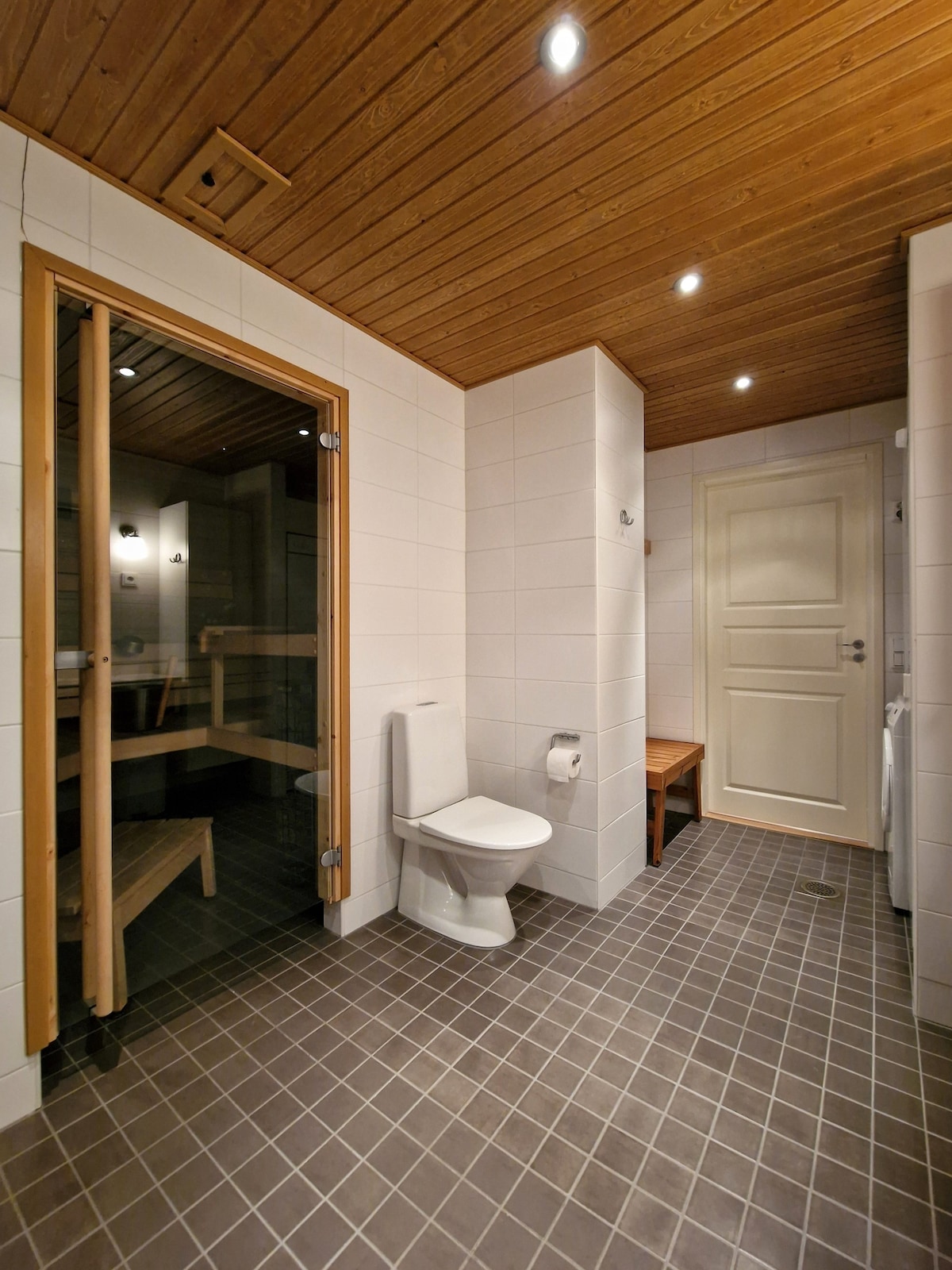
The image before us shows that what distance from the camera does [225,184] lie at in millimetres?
1459

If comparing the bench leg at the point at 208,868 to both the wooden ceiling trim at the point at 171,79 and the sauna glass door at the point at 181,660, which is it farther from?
the wooden ceiling trim at the point at 171,79

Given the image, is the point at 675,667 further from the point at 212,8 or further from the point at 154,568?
the point at 212,8

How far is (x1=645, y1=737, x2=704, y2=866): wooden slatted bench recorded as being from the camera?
106 inches

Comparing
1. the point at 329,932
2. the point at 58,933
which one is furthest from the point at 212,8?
the point at 329,932

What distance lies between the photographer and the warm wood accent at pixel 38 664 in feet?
4.21

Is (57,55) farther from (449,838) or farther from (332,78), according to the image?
(449,838)

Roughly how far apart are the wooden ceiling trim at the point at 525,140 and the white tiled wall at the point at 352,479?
0.27 m

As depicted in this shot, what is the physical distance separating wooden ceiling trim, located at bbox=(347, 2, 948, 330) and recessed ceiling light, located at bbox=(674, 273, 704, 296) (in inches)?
13.9

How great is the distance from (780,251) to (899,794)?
83.4 inches

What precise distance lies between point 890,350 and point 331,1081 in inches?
136

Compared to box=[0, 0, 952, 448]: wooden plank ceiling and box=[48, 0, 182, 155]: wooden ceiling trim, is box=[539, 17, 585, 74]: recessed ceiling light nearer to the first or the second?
box=[0, 0, 952, 448]: wooden plank ceiling

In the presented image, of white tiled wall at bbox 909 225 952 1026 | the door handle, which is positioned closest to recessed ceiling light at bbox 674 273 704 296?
white tiled wall at bbox 909 225 952 1026

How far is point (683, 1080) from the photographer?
1.41 m

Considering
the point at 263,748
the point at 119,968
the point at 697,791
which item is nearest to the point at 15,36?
the point at 263,748
